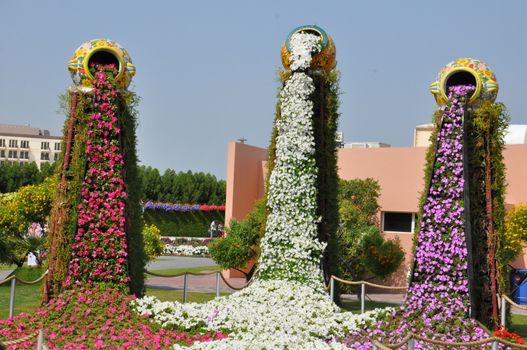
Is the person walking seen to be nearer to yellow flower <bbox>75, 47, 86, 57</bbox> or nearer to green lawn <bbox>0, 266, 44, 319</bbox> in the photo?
green lawn <bbox>0, 266, 44, 319</bbox>

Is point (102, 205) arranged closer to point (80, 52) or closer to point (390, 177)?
point (80, 52)

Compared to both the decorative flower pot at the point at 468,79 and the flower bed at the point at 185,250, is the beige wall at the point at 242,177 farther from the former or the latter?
the flower bed at the point at 185,250

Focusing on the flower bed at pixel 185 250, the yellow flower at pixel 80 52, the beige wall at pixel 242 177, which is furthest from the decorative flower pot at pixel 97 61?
the flower bed at pixel 185 250

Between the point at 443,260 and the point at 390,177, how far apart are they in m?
10.7

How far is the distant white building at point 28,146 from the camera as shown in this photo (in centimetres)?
12438

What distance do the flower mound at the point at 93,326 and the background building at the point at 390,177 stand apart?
10.8m

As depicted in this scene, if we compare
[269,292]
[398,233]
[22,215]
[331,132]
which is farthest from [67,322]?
[398,233]

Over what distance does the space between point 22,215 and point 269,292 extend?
8592 millimetres

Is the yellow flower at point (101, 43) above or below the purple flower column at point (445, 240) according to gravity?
above

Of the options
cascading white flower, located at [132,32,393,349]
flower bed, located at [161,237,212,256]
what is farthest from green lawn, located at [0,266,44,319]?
flower bed, located at [161,237,212,256]

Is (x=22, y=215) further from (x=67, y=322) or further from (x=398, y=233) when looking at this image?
(x=398, y=233)

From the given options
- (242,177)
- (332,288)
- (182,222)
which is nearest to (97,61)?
(332,288)

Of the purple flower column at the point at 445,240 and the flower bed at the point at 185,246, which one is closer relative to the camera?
the purple flower column at the point at 445,240

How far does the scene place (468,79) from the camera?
1189cm
